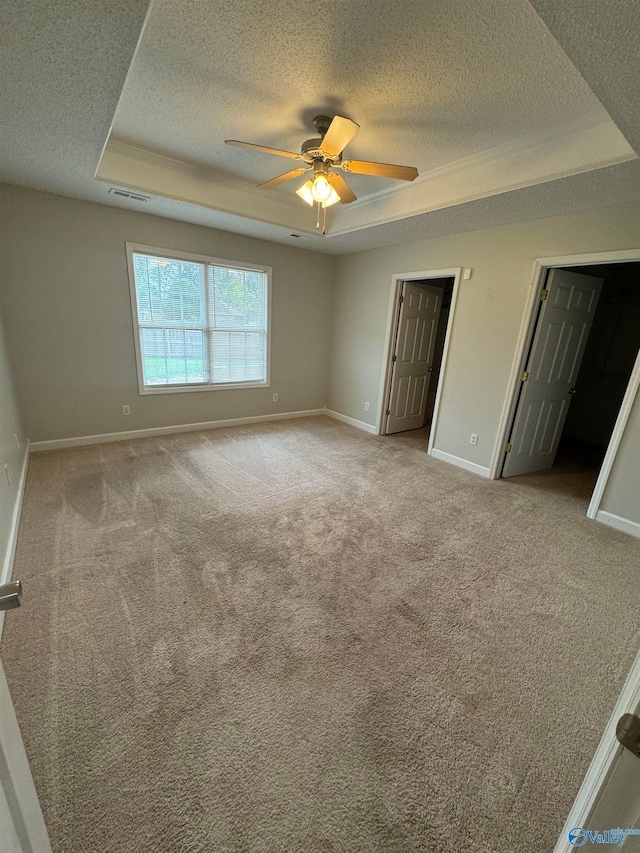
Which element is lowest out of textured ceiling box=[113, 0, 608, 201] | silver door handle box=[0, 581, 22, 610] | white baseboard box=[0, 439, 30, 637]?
white baseboard box=[0, 439, 30, 637]

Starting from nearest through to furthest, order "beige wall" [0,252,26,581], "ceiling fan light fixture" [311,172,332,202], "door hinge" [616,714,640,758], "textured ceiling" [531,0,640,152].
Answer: "door hinge" [616,714,640,758] → "textured ceiling" [531,0,640,152] → "beige wall" [0,252,26,581] → "ceiling fan light fixture" [311,172,332,202]

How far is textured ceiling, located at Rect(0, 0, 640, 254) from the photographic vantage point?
1.20 m

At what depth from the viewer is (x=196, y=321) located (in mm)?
4250

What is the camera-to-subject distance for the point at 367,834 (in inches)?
41.4

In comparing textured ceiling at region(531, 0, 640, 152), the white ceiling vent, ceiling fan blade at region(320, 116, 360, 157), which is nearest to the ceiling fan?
ceiling fan blade at region(320, 116, 360, 157)

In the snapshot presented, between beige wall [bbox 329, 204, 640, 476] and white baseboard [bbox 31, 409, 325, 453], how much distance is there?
1491 mm

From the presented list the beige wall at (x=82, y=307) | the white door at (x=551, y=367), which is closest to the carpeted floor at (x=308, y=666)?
the white door at (x=551, y=367)

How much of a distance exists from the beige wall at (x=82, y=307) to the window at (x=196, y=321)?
0.12 metres

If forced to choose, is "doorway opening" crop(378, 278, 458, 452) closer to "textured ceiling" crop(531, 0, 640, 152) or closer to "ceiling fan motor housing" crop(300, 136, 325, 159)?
"ceiling fan motor housing" crop(300, 136, 325, 159)

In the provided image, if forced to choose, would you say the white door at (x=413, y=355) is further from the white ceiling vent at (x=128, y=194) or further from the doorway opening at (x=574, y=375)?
the white ceiling vent at (x=128, y=194)

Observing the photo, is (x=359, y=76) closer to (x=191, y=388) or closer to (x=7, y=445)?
(x=7, y=445)

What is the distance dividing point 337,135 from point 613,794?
2.78 metres

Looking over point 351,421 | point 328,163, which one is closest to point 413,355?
point 351,421

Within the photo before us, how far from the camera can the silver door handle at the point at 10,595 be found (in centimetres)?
56
